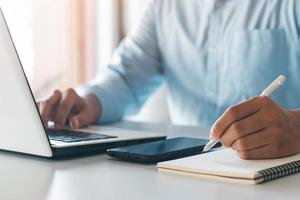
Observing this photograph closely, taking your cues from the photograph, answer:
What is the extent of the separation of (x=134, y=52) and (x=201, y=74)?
21 centimetres

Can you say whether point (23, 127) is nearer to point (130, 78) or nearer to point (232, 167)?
point (232, 167)

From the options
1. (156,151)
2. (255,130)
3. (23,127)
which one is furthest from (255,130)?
(23,127)

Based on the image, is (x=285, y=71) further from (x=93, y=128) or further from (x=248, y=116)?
(x=248, y=116)

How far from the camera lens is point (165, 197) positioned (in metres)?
0.71

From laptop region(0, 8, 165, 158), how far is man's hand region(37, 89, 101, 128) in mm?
194

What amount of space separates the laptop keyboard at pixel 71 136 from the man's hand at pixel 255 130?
0.89ft

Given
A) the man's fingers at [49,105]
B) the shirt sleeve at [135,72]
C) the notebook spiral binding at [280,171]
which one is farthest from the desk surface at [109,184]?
the shirt sleeve at [135,72]

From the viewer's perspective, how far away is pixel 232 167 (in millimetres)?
811

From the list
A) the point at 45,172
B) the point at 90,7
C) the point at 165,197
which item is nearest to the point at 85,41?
the point at 90,7

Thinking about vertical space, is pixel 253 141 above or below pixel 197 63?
above

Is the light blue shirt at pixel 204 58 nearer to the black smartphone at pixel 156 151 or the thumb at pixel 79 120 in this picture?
the thumb at pixel 79 120

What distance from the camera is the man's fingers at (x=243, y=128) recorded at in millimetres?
845

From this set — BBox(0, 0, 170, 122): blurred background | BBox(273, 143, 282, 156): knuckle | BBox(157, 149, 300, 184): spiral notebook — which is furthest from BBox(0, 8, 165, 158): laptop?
BBox(0, 0, 170, 122): blurred background

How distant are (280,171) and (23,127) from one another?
387 millimetres
